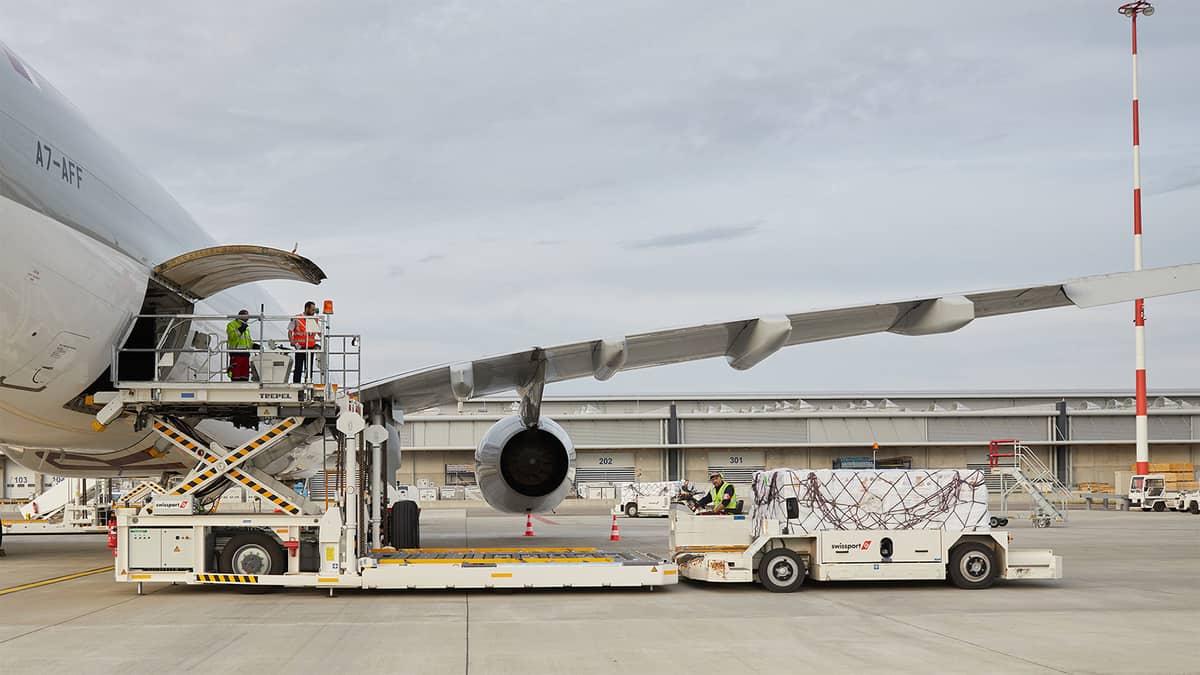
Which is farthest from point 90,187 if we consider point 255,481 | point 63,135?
point 255,481

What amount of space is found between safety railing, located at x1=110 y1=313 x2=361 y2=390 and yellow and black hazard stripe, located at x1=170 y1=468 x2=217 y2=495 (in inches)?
44.8

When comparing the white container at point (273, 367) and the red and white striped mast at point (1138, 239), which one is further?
the red and white striped mast at point (1138, 239)

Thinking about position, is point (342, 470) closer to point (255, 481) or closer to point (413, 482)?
point (255, 481)

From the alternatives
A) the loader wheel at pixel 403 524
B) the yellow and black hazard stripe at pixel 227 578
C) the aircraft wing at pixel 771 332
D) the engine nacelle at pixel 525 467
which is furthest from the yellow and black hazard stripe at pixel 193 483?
the engine nacelle at pixel 525 467

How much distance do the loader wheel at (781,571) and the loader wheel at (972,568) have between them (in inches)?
77.1

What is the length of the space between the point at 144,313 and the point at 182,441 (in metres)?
1.75

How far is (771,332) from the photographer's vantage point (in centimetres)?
1503

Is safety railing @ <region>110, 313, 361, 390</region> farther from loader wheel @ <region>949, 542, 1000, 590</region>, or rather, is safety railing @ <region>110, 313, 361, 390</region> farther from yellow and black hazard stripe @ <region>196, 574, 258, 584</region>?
loader wheel @ <region>949, 542, 1000, 590</region>

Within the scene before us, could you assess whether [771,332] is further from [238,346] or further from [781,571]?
[238,346]

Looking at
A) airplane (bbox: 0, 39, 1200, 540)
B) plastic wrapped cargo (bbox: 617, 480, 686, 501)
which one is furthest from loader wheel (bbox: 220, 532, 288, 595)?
plastic wrapped cargo (bbox: 617, 480, 686, 501)

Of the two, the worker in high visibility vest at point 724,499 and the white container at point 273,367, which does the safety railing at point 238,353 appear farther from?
the worker in high visibility vest at point 724,499

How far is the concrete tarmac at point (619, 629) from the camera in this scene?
28.6ft

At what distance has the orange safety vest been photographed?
1397cm

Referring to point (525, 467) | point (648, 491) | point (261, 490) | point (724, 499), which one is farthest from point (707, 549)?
point (648, 491)
